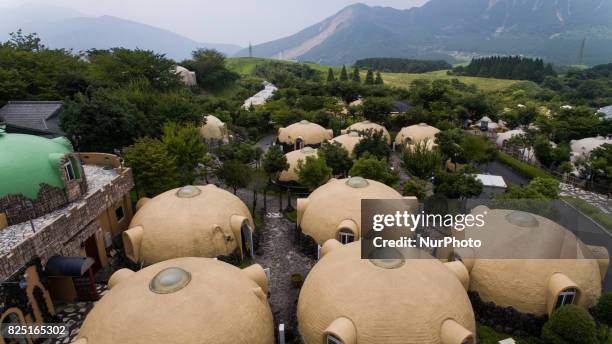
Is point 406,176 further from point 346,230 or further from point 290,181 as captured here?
point 346,230

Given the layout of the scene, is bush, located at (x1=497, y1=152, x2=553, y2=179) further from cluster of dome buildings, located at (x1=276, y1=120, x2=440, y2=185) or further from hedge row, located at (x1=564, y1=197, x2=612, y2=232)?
cluster of dome buildings, located at (x1=276, y1=120, x2=440, y2=185)

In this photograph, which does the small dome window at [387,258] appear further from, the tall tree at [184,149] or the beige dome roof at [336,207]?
the tall tree at [184,149]

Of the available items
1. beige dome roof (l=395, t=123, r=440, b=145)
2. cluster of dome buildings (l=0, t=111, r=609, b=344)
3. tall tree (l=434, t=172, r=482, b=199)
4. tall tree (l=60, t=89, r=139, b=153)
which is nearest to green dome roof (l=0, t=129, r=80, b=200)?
cluster of dome buildings (l=0, t=111, r=609, b=344)

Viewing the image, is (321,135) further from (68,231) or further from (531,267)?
(68,231)

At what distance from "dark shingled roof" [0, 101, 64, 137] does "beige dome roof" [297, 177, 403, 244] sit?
23.1m

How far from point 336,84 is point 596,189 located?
49.4 metres

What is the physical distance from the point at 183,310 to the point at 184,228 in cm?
827

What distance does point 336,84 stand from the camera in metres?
75.2

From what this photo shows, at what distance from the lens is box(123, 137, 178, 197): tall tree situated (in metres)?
26.4

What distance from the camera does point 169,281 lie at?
14.5 m

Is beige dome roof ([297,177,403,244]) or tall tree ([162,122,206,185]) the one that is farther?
tall tree ([162,122,206,185])

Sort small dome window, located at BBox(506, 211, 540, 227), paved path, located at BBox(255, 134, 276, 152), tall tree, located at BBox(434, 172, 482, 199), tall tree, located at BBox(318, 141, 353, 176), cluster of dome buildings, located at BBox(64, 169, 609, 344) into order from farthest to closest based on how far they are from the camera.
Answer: paved path, located at BBox(255, 134, 276, 152)
tall tree, located at BBox(318, 141, 353, 176)
tall tree, located at BBox(434, 172, 482, 199)
small dome window, located at BBox(506, 211, 540, 227)
cluster of dome buildings, located at BBox(64, 169, 609, 344)

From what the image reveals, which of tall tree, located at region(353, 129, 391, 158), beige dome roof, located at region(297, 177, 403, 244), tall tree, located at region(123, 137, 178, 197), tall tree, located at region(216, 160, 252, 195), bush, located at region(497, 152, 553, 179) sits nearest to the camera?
beige dome roof, located at region(297, 177, 403, 244)

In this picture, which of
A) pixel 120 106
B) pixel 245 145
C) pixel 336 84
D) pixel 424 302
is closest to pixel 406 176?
pixel 245 145
